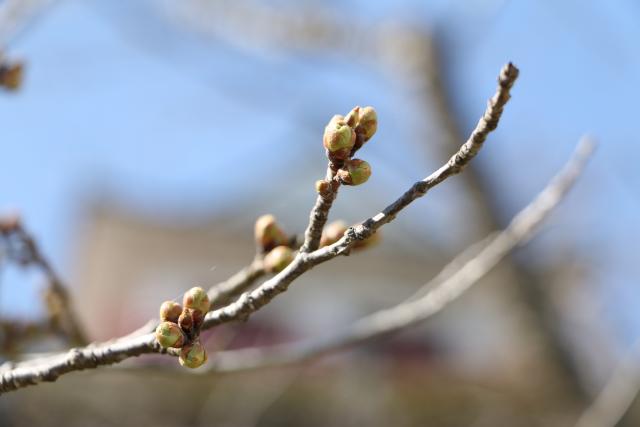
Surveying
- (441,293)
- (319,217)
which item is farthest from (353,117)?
(441,293)

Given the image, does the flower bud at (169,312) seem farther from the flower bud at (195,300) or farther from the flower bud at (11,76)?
the flower bud at (11,76)

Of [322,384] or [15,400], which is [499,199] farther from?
[15,400]

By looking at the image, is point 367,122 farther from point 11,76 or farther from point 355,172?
point 11,76

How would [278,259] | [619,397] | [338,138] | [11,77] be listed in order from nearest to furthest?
[338,138], [278,259], [11,77], [619,397]

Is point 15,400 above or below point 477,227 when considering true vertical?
above

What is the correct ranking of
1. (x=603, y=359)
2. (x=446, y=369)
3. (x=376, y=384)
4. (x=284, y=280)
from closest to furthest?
(x=284, y=280)
(x=376, y=384)
(x=603, y=359)
(x=446, y=369)

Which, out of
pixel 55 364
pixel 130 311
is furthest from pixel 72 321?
pixel 130 311
